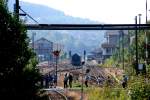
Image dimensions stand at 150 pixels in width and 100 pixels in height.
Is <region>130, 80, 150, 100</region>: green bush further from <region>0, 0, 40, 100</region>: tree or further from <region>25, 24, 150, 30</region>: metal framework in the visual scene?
<region>25, 24, 150, 30</region>: metal framework

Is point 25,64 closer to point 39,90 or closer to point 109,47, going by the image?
point 39,90

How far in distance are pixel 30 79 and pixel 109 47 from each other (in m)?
163

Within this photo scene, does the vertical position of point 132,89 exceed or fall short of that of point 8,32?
it falls short

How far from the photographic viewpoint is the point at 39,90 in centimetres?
1666

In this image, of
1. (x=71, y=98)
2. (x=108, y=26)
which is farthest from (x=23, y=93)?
(x=108, y=26)

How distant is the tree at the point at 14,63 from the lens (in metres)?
14.3

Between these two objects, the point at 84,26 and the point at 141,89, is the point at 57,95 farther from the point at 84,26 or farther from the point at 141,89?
the point at 84,26

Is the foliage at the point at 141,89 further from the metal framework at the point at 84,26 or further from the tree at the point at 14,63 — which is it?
the metal framework at the point at 84,26

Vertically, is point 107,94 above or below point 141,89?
below

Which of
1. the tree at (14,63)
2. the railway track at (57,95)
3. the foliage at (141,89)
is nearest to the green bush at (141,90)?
the foliage at (141,89)

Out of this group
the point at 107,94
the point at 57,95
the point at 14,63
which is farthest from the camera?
the point at 57,95

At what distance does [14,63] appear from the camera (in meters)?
14.7

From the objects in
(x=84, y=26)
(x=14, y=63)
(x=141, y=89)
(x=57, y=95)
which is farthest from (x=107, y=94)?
(x=84, y=26)

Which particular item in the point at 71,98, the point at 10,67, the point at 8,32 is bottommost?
the point at 71,98
